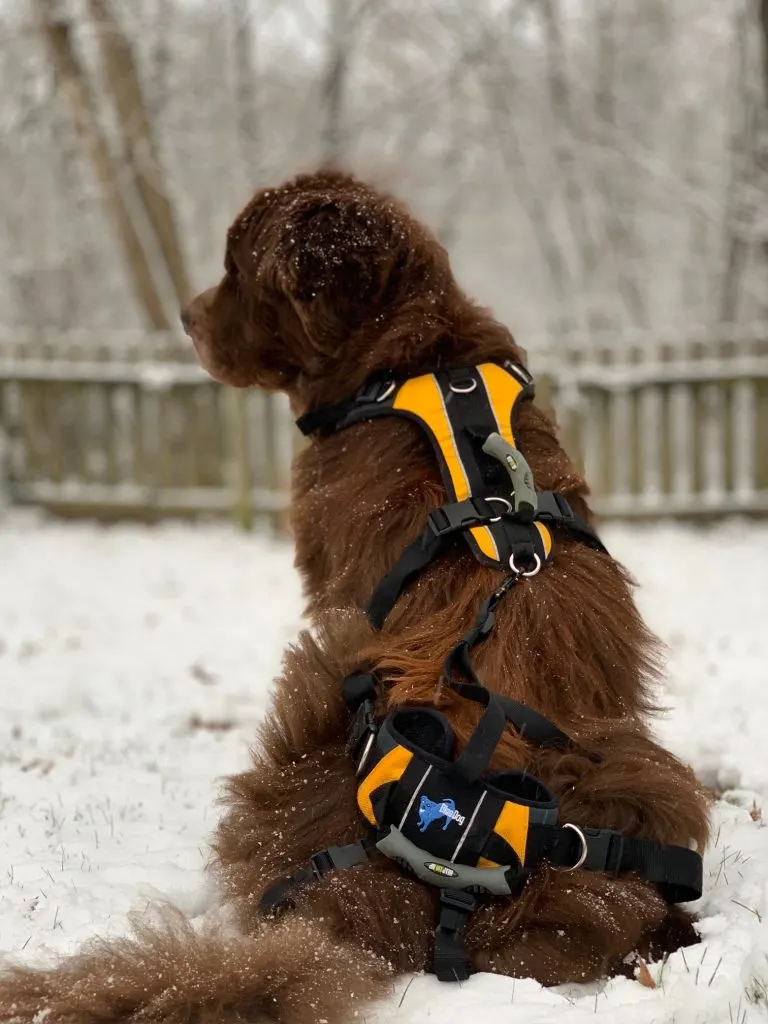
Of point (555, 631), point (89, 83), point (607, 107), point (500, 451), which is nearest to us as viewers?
point (555, 631)

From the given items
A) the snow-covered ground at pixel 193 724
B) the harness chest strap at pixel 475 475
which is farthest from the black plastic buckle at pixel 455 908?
the harness chest strap at pixel 475 475

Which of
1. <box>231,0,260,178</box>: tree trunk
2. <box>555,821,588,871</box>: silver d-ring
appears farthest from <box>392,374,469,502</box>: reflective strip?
<box>231,0,260,178</box>: tree trunk

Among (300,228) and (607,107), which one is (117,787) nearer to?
(300,228)

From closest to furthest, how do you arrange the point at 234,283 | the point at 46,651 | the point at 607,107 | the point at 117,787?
the point at 234,283 → the point at 117,787 → the point at 46,651 → the point at 607,107

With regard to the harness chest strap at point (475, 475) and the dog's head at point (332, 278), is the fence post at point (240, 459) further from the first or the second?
the harness chest strap at point (475, 475)

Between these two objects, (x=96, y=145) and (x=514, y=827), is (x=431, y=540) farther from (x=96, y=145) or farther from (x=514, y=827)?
(x=96, y=145)

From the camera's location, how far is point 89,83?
9602 millimetres

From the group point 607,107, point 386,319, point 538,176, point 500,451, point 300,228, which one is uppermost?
point 607,107

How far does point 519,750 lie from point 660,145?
1748 centimetres

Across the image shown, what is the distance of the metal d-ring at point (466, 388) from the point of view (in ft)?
7.80

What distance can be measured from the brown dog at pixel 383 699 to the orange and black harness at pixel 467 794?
0.12 feet

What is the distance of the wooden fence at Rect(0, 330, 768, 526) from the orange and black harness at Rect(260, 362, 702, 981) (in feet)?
20.0

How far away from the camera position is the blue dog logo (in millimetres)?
1812

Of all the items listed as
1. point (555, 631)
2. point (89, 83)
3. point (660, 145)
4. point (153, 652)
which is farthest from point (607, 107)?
point (555, 631)
